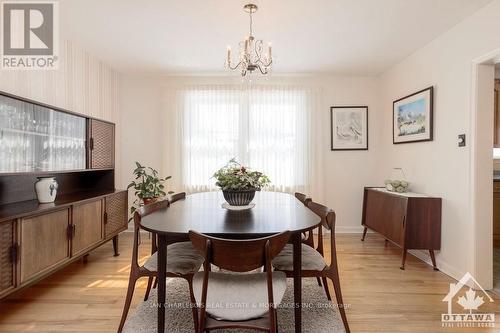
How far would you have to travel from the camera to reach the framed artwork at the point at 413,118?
3109mm

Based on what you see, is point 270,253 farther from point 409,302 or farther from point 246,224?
point 409,302

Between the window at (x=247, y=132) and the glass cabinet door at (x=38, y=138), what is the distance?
1604mm

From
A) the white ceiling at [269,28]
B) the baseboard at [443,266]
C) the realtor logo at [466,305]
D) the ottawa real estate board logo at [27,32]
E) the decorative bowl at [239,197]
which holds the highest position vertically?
the white ceiling at [269,28]

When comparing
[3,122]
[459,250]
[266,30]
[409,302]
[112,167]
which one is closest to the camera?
[3,122]

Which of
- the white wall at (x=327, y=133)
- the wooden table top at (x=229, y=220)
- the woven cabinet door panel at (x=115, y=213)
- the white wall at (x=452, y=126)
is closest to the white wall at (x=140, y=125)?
the white wall at (x=327, y=133)

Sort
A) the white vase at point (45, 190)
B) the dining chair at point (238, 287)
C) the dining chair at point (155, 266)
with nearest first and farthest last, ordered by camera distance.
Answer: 1. the dining chair at point (238, 287)
2. the dining chair at point (155, 266)
3. the white vase at point (45, 190)

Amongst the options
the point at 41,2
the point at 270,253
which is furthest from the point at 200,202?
the point at 41,2

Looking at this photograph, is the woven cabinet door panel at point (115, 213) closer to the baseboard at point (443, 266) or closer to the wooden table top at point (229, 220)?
the wooden table top at point (229, 220)

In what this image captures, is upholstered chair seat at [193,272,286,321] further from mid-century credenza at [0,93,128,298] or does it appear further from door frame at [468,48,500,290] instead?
door frame at [468,48,500,290]

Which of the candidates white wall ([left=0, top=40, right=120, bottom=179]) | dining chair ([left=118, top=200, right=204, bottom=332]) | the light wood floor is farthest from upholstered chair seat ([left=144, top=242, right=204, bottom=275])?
white wall ([left=0, top=40, right=120, bottom=179])

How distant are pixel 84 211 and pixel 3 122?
1052 millimetres

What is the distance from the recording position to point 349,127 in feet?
14.2

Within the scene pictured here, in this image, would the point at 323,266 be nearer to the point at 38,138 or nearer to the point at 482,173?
the point at 482,173

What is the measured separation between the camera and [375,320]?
2.03 metres
